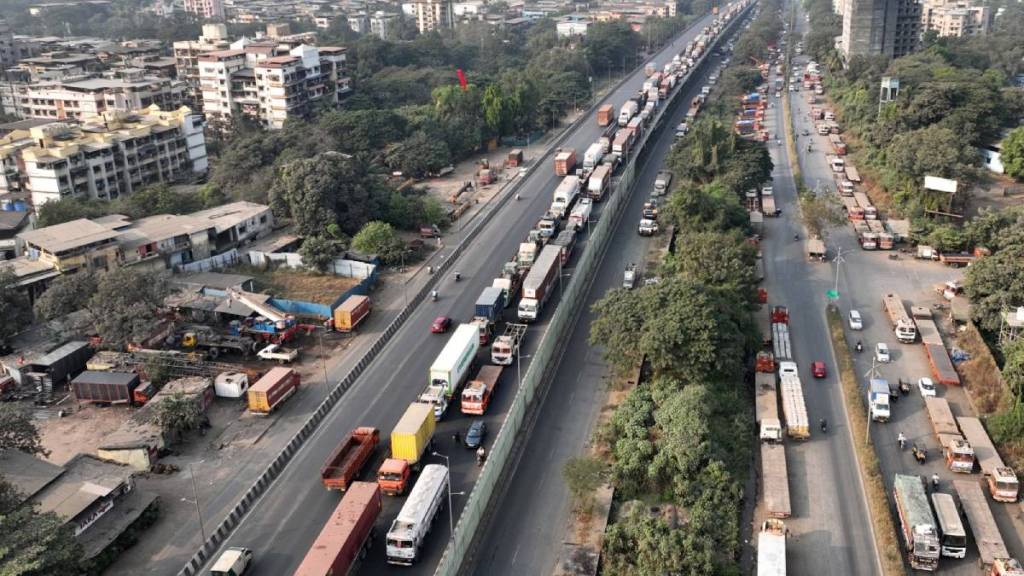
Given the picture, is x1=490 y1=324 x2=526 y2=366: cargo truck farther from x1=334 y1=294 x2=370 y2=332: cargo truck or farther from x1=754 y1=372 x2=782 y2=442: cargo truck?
x1=754 y1=372 x2=782 y2=442: cargo truck

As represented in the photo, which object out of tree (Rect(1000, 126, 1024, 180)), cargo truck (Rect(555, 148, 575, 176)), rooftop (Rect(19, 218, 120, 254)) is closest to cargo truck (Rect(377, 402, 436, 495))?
rooftop (Rect(19, 218, 120, 254))

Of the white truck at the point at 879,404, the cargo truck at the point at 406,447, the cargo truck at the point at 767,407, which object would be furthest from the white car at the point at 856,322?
the cargo truck at the point at 406,447

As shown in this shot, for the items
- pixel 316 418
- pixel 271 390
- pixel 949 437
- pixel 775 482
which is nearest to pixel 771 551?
pixel 775 482

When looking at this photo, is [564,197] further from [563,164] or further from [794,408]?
[794,408]

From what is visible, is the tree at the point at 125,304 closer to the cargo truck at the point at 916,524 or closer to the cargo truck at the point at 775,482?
the cargo truck at the point at 775,482

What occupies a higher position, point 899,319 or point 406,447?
point 406,447

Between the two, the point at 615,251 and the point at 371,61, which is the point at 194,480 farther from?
the point at 371,61
